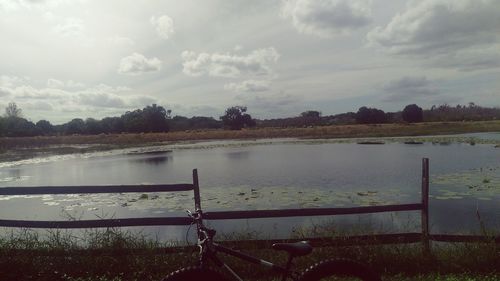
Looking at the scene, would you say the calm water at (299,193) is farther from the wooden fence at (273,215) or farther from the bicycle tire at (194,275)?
the bicycle tire at (194,275)

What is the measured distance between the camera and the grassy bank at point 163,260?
662cm

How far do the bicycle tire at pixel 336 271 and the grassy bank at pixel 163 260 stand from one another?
256 centimetres

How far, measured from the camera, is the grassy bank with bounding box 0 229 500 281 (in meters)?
6.62

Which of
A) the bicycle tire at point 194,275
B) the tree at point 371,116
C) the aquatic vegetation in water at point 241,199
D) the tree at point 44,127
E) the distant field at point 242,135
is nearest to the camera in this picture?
the bicycle tire at point 194,275

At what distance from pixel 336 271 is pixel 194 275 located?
56.5 inches

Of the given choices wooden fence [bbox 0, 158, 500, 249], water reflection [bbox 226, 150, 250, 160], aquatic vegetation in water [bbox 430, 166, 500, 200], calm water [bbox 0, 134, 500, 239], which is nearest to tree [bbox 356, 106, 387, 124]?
water reflection [bbox 226, 150, 250, 160]

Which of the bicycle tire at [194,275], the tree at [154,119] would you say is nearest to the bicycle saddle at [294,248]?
the bicycle tire at [194,275]

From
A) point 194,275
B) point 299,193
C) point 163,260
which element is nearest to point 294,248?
point 194,275

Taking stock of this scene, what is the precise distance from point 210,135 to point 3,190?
76.1 m

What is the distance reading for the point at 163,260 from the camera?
688 centimetres

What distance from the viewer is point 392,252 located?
7.09 metres

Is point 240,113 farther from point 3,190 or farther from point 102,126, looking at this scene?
point 3,190

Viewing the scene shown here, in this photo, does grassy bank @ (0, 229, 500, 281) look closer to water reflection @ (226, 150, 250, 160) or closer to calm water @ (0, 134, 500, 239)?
calm water @ (0, 134, 500, 239)

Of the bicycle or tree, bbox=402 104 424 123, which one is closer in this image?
the bicycle
